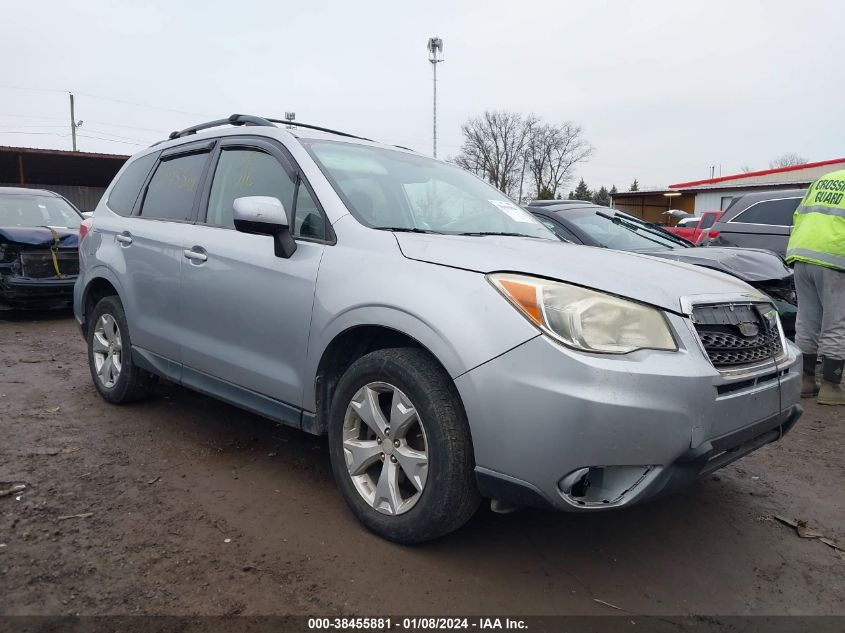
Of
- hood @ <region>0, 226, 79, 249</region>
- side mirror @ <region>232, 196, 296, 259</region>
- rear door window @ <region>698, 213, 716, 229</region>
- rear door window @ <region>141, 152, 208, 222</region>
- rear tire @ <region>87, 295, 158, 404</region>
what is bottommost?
rear tire @ <region>87, 295, 158, 404</region>

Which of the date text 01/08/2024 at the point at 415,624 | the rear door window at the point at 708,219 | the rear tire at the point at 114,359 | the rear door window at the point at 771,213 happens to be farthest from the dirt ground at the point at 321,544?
the rear door window at the point at 708,219

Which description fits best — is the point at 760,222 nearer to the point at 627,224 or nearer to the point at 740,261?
the point at 627,224

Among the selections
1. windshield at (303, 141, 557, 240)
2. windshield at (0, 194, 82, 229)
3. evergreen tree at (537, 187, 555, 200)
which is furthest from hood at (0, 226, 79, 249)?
evergreen tree at (537, 187, 555, 200)

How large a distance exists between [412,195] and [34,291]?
6452 millimetres

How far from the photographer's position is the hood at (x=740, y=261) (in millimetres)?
5449

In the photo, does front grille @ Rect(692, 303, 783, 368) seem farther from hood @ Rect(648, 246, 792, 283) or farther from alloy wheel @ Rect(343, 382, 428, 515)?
hood @ Rect(648, 246, 792, 283)

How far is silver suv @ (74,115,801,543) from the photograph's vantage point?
2.08 m

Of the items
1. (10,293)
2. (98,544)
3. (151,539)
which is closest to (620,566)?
(151,539)

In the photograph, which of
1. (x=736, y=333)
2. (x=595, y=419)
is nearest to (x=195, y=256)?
(x=595, y=419)

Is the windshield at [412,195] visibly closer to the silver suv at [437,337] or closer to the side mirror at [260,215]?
the silver suv at [437,337]

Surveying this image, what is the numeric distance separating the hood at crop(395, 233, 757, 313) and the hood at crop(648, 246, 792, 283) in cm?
284

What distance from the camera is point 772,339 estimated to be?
2.69 m

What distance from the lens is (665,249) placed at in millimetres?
5887

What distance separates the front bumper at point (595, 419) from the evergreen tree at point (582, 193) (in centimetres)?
6752
